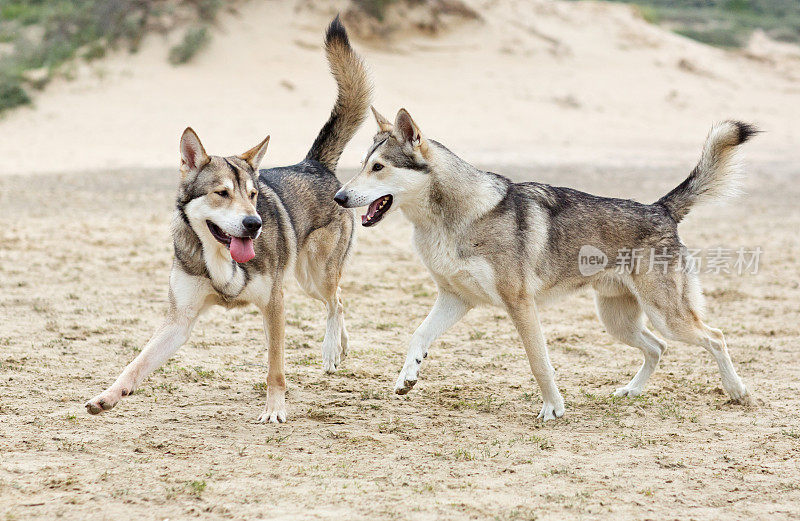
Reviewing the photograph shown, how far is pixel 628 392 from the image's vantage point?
5.68 metres

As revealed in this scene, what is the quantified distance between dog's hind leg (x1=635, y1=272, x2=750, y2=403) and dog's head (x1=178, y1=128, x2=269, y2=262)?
2407mm

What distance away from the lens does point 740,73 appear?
80.8 ft

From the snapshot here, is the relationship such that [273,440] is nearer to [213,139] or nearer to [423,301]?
[423,301]

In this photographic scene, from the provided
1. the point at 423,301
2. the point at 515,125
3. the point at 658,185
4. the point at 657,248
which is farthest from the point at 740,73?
the point at 657,248

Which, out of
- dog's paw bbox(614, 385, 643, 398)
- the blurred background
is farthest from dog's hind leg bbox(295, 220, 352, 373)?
the blurred background

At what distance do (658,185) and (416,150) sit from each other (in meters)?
10.6

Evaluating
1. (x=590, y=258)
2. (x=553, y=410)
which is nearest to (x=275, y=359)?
(x=553, y=410)

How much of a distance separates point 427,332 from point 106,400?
6.09ft

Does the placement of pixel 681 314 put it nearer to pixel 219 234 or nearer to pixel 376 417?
pixel 376 417

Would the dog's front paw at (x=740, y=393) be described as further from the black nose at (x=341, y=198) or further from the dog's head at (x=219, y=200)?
the dog's head at (x=219, y=200)

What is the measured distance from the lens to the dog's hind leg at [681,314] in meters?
5.40

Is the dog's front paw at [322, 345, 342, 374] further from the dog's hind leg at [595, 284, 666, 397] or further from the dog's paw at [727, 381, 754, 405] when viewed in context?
the dog's paw at [727, 381, 754, 405]

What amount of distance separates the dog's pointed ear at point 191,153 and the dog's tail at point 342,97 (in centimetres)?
158

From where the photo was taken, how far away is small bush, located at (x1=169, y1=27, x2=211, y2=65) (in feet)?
65.0
